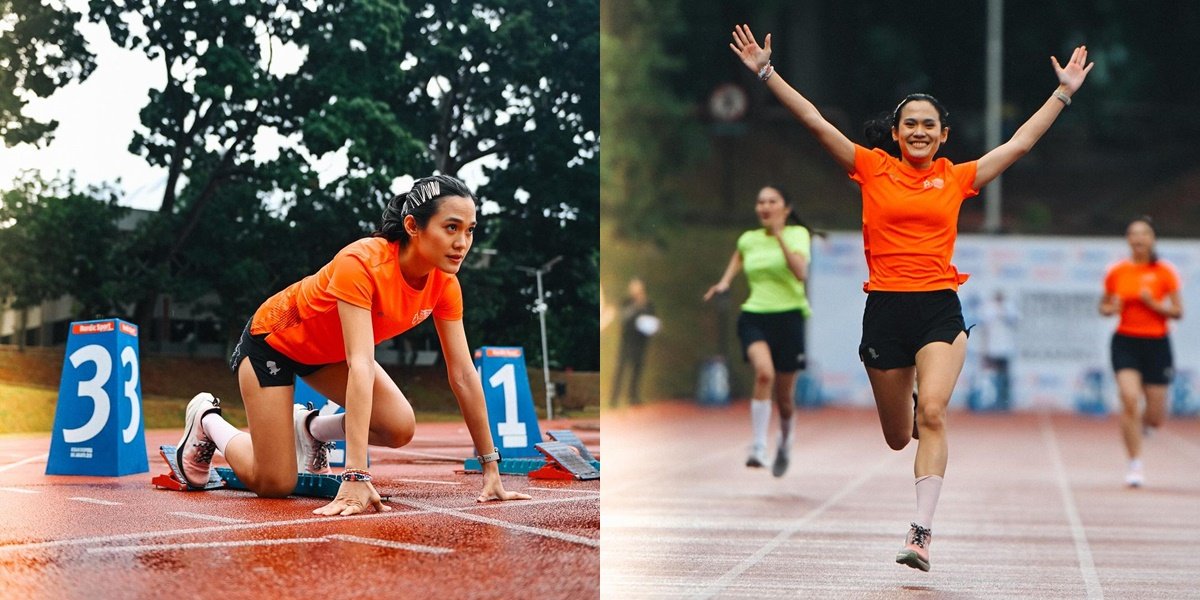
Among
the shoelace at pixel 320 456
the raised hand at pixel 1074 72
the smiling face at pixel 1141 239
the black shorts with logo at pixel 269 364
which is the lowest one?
the shoelace at pixel 320 456

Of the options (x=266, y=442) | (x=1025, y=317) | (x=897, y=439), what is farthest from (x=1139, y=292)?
(x=1025, y=317)

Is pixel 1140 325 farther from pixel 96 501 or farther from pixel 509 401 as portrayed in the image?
pixel 96 501

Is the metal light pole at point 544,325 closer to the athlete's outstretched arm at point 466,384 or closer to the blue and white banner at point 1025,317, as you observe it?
the athlete's outstretched arm at point 466,384

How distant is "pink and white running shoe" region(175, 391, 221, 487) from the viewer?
21.7 ft

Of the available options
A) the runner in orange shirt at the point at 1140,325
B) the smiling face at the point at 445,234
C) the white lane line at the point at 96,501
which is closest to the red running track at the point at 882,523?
the runner in orange shirt at the point at 1140,325

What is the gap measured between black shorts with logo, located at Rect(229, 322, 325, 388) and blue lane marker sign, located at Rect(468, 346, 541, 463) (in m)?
1.67

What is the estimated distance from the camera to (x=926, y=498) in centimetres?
566

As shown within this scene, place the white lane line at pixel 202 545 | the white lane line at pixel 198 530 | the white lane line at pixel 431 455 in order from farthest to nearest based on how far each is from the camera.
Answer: the white lane line at pixel 431 455 < the white lane line at pixel 198 530 < the white lane line at pixel 202 545

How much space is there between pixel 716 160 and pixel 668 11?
12.2ft

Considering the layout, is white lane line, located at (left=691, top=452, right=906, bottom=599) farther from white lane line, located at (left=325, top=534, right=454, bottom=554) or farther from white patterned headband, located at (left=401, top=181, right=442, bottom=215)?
white patterned headband, located at (left=401, top=181, right=442, bottom=215)

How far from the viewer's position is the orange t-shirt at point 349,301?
569 centimetres

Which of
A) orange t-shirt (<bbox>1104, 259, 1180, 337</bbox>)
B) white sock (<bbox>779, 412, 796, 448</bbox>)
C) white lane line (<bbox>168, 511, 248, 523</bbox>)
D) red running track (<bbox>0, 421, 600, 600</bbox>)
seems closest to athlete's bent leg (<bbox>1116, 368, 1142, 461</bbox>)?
orange t-shirt (<bbox>1104, 259, 1180, 337</bbox>)

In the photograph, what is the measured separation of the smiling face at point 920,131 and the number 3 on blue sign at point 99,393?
356 centimetres

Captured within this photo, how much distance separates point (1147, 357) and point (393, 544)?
741 centimetres
